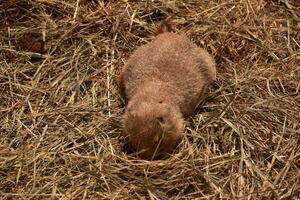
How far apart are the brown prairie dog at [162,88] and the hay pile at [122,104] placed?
5.7 inches

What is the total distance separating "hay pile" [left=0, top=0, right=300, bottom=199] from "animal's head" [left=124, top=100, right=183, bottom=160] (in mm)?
108

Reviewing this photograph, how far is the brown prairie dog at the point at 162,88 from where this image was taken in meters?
3.56

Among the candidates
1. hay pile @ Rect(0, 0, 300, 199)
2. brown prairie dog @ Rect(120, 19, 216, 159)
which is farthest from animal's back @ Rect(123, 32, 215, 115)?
hay pile @ Rect(0, 0, 300, 199)

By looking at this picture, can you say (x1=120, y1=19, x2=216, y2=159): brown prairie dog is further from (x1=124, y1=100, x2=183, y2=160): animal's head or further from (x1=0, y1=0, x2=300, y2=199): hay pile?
(x1=0, y1=0, x2=300, y2=199): hay pile

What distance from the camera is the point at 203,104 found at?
166 inches

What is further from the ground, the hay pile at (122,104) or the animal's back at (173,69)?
the animal's back at (173,69)

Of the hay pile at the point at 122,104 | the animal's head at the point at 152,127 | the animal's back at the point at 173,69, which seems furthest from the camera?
the animal's back at the point at 173,69

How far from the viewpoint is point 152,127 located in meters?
3.49

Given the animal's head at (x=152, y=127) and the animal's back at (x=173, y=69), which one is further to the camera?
the animal's back at (x=173, y=69)

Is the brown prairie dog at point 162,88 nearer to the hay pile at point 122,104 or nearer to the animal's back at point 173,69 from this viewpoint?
the animal's back at point 173,69

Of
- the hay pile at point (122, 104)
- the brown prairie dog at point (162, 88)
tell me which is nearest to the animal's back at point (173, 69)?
the brown prairie dog at point (162, 88)

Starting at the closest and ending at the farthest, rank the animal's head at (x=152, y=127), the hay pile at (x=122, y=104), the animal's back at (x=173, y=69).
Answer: the animal's head at (x=152, y=127), the hay pile at (x=122, y=104), the animal's back at (x=173, y=69)

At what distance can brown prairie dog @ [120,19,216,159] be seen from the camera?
356 centimetres

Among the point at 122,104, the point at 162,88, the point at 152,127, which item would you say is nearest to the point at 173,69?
the point at 162,88
